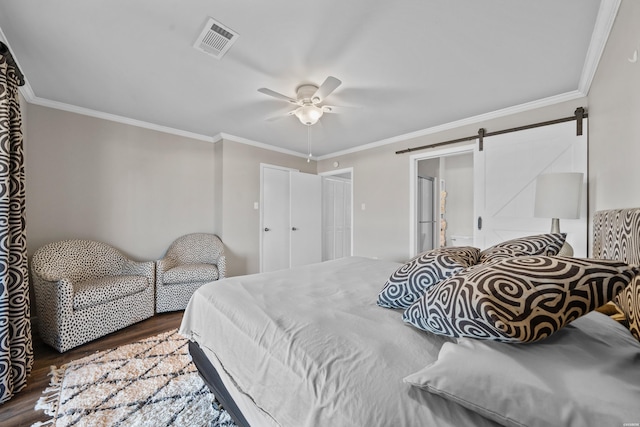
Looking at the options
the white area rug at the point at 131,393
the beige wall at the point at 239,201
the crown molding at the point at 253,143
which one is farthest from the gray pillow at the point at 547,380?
the beige wall at the point at 239,201

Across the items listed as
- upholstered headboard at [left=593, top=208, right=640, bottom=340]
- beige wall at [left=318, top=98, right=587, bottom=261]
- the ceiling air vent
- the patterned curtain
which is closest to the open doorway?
beige wall at [left=318, top=98, right=587, bottom=261]

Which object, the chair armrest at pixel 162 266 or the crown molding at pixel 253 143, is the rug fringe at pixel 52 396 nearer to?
the chair armrest at pixel 162 266

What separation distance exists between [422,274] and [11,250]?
8.34 ft

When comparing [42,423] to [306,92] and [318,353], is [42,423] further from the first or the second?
[306,92]

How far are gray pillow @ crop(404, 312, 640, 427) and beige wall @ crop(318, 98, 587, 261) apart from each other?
3.07 metres

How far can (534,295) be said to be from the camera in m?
0.64

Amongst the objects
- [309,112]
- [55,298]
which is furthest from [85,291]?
[309,112]

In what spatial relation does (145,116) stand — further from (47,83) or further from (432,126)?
(432,126)

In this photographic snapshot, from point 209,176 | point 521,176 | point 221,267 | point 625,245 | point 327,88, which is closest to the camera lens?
point 625,245

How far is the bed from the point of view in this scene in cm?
54

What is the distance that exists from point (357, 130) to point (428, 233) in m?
2.37

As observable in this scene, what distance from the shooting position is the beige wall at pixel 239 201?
3789mm

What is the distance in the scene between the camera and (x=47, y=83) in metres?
2.33

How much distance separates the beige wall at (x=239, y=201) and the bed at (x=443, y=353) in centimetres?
262
